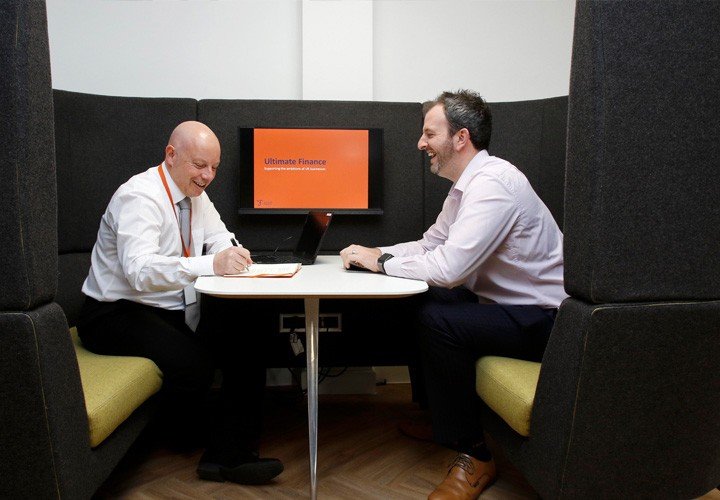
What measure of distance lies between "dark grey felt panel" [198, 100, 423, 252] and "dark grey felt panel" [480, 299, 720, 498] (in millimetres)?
1303

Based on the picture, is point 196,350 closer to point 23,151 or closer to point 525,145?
point 23,151

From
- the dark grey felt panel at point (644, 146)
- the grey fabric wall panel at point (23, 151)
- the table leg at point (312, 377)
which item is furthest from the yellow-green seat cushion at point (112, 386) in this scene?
the dark grey felt panel at point (644, 146)

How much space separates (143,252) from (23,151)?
0.62 metres

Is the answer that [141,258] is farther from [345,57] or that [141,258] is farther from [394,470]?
[345,57]

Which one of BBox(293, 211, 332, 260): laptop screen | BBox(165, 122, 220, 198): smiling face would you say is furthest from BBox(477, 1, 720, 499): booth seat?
BBox(165, 122, 220, 198): smiling face

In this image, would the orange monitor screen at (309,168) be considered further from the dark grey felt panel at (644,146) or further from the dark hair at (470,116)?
the dark grey felt panel at (644,146)

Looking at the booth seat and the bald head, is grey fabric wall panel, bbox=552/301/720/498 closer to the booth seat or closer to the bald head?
the booth seat

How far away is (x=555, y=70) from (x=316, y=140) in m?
1.34

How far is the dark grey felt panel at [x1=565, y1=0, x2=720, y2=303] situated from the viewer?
1016mm

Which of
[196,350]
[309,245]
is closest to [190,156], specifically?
[309,245]

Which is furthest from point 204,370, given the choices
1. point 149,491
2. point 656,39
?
point 656,39

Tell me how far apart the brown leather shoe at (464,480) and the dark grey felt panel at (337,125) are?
107cm

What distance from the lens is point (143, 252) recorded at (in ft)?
5.16

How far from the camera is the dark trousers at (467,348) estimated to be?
153 cm
